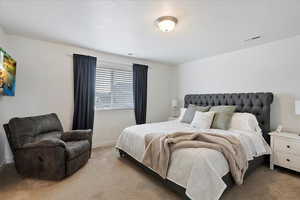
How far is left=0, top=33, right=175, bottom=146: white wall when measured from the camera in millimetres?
2795

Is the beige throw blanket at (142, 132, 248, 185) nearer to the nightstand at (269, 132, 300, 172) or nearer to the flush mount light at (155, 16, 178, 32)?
the nightstand at (269, 132, 300, 172)

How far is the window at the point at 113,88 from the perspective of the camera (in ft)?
12.5

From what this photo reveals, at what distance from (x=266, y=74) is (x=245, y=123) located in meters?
1.15

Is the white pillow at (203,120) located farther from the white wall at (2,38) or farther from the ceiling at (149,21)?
the white wall at (2,38)

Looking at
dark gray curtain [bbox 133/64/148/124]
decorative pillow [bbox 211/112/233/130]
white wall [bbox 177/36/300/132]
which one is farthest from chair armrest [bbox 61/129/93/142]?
white wall [bbox 177/36/300/132]

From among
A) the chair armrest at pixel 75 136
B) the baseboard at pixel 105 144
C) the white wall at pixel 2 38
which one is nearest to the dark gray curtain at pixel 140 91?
the baseboard at pixel 105 144

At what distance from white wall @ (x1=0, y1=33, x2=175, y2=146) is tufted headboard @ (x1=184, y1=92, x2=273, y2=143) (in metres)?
2.38

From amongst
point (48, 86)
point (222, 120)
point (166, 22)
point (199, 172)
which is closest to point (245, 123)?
point (222, 120)

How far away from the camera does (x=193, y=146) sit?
182cm

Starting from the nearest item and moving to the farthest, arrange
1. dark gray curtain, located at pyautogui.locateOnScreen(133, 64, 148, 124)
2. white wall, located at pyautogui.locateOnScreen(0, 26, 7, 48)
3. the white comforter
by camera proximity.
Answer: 1. the white comforter
2. white wall, located at pyautogui.locateOnScreen(0, 26, 7, 48)
3. dark gray curtain, located at pyautogui.locateOnScreen(133, 64, 148, 124)

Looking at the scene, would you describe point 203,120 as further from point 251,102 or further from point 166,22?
point 166,22

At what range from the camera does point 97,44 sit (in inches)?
125

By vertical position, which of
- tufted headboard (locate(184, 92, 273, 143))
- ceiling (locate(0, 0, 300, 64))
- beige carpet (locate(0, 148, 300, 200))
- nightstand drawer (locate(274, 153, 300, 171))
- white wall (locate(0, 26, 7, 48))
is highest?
ceiling (locate(0, 0, 300, 64))

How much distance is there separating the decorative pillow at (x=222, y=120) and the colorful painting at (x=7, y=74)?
368 cm
